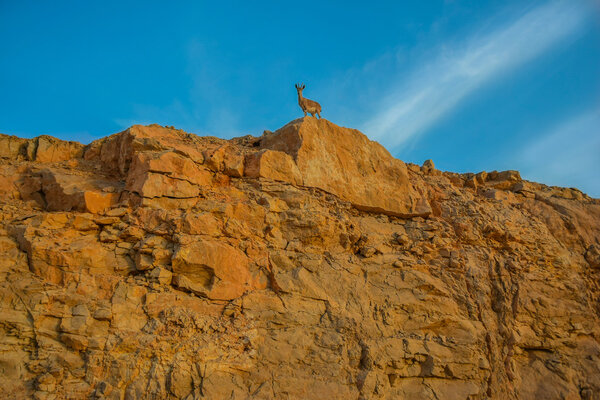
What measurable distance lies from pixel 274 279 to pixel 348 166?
4.31 meters

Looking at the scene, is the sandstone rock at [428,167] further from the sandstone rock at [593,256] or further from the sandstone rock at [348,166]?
the sandstone rock at [593,256]

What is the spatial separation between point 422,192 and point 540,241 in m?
3.82

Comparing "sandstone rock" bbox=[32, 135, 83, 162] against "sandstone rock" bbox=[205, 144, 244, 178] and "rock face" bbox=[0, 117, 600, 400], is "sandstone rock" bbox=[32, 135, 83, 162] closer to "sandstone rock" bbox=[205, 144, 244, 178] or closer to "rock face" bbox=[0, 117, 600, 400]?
"rock face" bbox=[0, 117, 600, 400]

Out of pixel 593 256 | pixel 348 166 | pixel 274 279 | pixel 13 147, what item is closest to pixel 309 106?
pixel 348 166

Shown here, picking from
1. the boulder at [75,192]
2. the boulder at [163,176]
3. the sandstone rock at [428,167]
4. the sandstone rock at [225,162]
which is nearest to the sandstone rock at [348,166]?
the sandstone rock at [225,162]

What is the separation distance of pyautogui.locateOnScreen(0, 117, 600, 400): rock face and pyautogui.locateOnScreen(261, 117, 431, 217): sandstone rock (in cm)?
4

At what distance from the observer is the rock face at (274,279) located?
623cm

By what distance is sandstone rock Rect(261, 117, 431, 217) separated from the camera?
10125 mm

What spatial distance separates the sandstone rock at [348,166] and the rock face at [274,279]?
1.6 inches

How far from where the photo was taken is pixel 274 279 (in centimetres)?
780

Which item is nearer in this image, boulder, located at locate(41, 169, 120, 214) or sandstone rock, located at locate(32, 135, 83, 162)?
boulder, located at locate(41, 169, 120, 214)

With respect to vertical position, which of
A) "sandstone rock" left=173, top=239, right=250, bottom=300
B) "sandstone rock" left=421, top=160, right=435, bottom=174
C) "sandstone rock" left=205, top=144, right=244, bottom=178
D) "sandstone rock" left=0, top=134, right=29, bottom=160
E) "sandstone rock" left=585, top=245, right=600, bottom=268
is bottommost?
"sandstone rock" left=173, top=239, right=250, bottom=300

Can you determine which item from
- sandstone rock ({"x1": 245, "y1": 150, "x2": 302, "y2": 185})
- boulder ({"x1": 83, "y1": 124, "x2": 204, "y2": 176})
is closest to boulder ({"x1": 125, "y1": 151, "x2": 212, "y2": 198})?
boulder ({"x1": 83, "y1": 124, "x2": 204, "y2": 176})

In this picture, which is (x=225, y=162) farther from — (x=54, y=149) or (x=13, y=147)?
(x=13, y=147)
